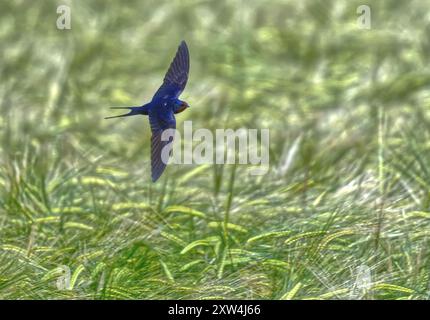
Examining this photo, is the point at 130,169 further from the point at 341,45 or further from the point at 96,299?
the point at 341,45

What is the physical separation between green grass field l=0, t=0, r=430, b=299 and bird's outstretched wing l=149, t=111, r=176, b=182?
33cm

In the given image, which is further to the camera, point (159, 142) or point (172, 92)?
point (172, 92)

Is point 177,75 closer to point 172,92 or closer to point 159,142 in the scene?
point 172,92

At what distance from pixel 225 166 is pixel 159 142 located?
32.4 inches

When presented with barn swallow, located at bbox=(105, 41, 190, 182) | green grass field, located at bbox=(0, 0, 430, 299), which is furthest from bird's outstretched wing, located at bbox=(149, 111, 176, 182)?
green grass field, located at bbox=(0, 0, 430, 299)

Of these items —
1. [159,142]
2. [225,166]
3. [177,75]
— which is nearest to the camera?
[159,142]

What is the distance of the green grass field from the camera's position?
4.18 metres

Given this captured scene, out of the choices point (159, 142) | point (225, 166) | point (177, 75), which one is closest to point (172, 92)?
point (177, 75)

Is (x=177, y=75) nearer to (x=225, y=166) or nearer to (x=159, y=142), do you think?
(x=159, y=142)

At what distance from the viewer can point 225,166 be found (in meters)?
4.92

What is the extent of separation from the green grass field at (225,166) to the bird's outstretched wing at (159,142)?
1.09 ft

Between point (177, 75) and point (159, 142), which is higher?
point (177, 75)

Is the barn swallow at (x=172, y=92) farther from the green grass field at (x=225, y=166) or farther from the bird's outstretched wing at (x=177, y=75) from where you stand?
the green grass field at (x=225, y=166)

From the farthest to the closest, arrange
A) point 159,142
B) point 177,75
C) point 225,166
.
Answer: point 225,166, point 177,75, point 159,142
